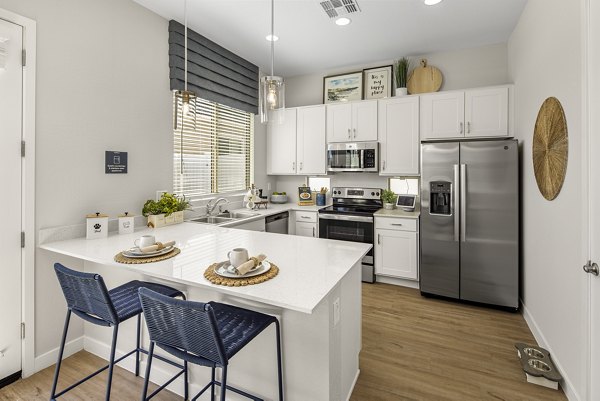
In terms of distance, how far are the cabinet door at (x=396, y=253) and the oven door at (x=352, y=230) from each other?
9cm

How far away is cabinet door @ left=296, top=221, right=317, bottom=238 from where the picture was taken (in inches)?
167

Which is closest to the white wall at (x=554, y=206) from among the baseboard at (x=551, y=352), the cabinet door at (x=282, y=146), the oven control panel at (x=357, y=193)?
the baseboard at (x=551, y=352)

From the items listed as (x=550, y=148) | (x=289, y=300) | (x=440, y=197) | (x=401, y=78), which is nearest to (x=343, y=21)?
(x=401, y=78)

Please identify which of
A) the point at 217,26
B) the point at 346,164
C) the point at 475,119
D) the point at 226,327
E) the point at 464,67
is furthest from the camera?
the point at 346,164

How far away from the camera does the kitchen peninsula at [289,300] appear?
1438 millimetres

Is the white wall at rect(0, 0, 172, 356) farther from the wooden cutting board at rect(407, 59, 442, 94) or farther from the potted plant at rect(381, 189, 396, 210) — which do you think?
the wooden cutting board at rect(407, 59, 442, 94)

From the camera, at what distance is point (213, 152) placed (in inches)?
155

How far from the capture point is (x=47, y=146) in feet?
7.38

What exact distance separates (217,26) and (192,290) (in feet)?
9.06

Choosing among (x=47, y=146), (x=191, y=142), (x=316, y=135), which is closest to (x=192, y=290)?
(x=47, y=146)

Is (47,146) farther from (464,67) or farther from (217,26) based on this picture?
(464,67)

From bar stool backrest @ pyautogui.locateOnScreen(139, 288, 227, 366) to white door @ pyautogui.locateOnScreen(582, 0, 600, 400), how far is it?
187 centimetres

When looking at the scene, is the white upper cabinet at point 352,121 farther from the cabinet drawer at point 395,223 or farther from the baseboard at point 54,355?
the baseboard at point 54,355

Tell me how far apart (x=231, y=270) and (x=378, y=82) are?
3664mm
